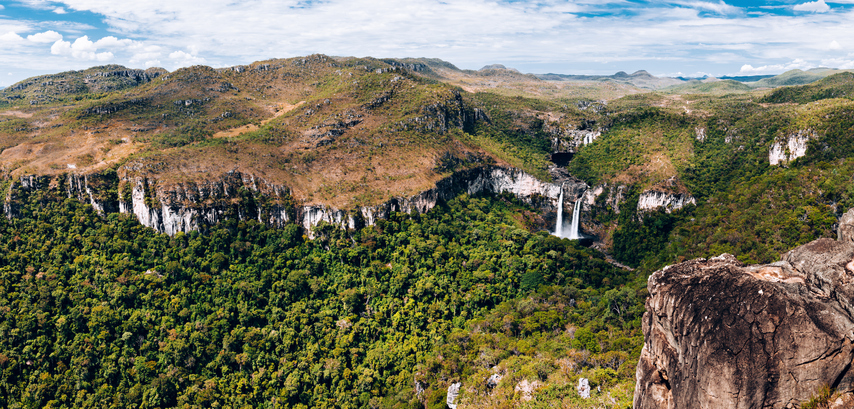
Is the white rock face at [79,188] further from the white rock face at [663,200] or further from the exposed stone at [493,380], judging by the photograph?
the white rock face at [663,200]

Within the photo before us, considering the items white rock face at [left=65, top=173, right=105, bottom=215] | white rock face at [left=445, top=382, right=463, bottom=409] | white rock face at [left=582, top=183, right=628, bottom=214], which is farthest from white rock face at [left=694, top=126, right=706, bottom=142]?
white rock face at [left=65, top=173, right=105, bottom=215]

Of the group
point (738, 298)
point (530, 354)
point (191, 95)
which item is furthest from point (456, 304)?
point (191, 95)

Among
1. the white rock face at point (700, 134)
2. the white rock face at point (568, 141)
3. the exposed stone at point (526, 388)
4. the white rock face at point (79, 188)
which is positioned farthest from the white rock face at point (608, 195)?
the white rock face at point (79, 188)

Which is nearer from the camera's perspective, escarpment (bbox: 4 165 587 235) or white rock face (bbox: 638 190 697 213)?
escarpment (bbox: 4 165 587 235)

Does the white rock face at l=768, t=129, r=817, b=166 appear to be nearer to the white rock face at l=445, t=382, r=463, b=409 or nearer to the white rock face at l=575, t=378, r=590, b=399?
the white rock face at l=575, t=378, r=590, b=399

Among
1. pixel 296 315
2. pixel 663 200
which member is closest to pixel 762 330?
pixel 296 315

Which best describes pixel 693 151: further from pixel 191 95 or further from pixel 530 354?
pixel 191 95

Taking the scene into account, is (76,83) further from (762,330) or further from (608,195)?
(762,330)
